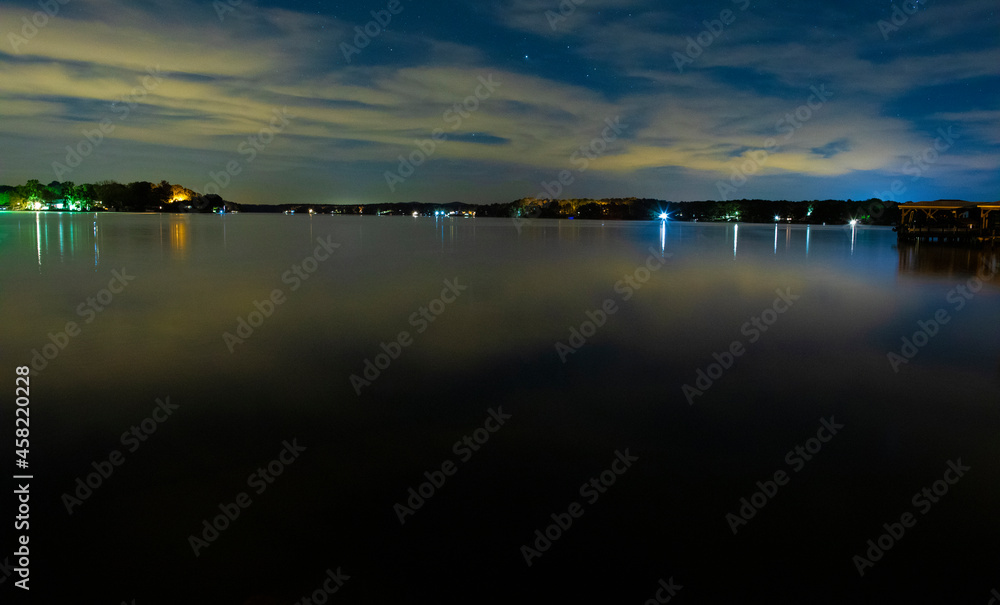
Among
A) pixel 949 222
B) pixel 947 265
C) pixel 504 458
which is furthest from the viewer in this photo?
pixel 949 222

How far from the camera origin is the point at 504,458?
20.8ft

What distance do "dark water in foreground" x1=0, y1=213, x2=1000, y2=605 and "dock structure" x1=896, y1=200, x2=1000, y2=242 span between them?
44.0m

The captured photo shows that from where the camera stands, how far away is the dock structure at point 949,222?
158 feet

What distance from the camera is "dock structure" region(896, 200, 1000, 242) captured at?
158 feet

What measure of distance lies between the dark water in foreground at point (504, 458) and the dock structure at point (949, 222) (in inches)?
1734

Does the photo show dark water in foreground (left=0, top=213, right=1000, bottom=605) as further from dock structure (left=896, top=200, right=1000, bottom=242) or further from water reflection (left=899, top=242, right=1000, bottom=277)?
dock structure (left=896, top=200, right=1000, bottom=242)

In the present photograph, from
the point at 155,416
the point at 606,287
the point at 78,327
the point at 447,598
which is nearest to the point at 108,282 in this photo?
the point at 78,327

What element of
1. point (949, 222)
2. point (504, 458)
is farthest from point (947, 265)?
point (504, 458)

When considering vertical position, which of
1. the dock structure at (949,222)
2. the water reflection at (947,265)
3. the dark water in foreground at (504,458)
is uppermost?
the dock structure at (949,222)

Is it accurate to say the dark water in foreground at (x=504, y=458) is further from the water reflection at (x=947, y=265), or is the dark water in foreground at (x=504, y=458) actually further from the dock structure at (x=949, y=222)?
the dock structure at (x=949, y=222)

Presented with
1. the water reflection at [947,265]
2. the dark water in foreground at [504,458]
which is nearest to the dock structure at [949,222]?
the water reflection at [947,265]

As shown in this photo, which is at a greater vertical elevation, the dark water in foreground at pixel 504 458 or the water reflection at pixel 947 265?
the water reflection at pixel 947 265

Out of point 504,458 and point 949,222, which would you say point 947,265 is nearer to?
point 949,222

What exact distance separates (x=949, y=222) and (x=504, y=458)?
217 ft
